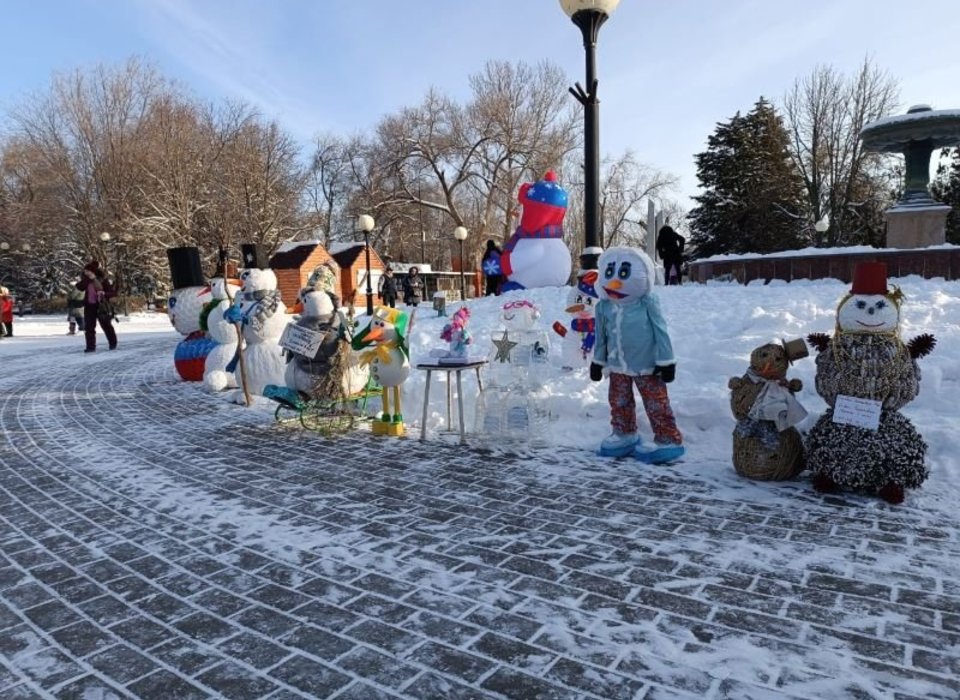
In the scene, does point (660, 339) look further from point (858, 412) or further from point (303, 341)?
point (303, 341)

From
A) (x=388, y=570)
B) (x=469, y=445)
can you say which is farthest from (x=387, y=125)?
(x=388, y=570)

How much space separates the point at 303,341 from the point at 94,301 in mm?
10575

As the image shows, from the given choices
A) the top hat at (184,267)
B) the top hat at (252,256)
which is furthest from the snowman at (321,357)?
the top hat at (184,267)

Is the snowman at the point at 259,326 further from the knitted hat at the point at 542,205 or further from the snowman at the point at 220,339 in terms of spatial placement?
the knitted hat at the point at 542,205

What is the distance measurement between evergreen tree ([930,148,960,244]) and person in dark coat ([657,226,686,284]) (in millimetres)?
20373

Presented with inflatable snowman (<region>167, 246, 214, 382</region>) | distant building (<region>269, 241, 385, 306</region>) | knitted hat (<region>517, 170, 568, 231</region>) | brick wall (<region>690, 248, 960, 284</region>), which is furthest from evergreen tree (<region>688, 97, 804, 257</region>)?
inflatable snowman (<region>167, 246, 214, 382</region>)

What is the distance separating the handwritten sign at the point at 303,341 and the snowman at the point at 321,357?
0.13 feet

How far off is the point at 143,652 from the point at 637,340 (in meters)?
3.77

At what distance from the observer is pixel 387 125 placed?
34.7 metres

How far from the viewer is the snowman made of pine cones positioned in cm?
396

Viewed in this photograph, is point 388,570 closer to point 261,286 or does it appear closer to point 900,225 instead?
point 261,286

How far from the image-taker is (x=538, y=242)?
1438 cm

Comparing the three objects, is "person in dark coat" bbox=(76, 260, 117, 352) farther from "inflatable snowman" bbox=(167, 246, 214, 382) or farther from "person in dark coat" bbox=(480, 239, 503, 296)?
"person in dark coat" bbox=(480, 239, 503, 296)

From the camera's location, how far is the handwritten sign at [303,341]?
6398mm
